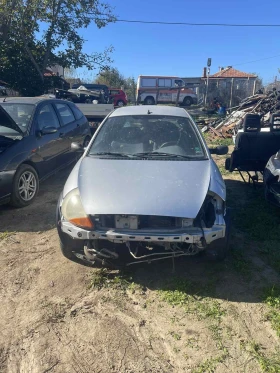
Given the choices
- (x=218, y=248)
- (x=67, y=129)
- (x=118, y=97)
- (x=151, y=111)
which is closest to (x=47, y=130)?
(x=67, y=129)

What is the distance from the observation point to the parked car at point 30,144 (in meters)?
4.61

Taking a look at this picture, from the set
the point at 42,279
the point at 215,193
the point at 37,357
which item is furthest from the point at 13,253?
the point at 215,193

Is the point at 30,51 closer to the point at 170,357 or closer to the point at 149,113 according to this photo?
the point at 149,113

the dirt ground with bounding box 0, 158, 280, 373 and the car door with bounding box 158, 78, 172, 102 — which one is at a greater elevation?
the car door with bounding box 158, 78, 172, 102

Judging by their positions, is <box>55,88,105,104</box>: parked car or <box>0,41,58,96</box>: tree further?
<box>0,41,58,96</box>: tree

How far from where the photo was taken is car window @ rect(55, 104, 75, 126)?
6.36 m

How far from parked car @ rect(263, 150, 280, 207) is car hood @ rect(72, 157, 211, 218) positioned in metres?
1.36

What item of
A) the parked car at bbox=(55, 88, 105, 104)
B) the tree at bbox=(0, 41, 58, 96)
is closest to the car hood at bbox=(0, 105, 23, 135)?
the parked car at bbox=(55, 88, 105, 104)

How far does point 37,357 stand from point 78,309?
1.81ft

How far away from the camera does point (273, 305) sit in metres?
2.75

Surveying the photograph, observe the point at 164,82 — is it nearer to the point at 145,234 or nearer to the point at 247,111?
the point at 247,111

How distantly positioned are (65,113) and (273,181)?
14.3 ft

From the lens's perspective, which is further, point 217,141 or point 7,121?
point 217,141

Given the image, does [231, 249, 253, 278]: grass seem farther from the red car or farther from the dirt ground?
the red car
